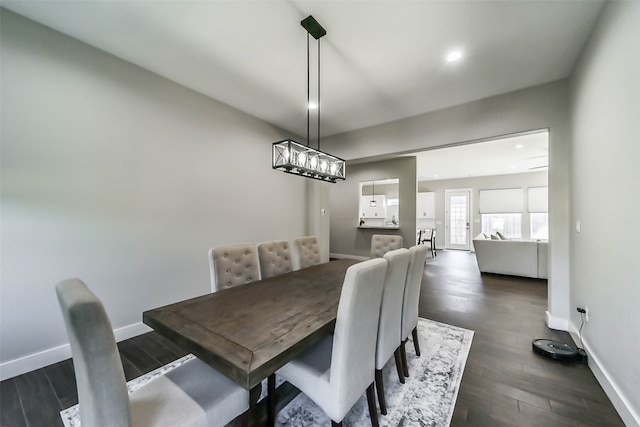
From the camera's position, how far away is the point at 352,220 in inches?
267

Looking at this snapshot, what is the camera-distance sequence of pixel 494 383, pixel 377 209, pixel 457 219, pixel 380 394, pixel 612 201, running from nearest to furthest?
pixel 380 394 → pixel 612 201 → pixel 494 383 → pixel 377 209 → pixel 457 219

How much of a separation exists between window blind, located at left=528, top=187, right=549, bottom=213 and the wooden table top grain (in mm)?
9073

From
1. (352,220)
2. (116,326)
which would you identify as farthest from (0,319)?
(352,220)

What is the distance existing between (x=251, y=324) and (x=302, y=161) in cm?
136

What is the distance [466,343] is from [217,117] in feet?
13.0

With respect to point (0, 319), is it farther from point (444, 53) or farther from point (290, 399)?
point (444, 53)

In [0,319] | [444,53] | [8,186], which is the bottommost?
[0,319]

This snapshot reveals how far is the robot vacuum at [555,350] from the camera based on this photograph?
2.06 metres

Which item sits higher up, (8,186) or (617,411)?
(8,186)

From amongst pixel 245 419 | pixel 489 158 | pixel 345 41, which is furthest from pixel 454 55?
pixel 489 158

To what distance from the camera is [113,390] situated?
82cm

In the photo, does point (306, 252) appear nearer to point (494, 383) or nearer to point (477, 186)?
point (494, 383)

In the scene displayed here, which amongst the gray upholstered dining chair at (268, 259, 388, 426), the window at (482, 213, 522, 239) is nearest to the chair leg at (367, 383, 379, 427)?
the gray upholstered dining chair at (268, 259, 388, 426)

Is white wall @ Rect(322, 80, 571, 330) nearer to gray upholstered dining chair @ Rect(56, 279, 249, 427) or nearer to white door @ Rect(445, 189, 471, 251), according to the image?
gray upholstered dining chair @ Rect(56, 279, 249, 427)
